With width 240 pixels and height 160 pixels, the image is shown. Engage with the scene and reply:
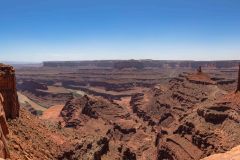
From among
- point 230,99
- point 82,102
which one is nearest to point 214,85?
point 230,99

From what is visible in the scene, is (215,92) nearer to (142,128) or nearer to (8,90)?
(142,128)

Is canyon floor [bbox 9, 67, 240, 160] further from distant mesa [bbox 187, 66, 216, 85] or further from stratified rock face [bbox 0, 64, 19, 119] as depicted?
stratified rock face [bbox 0, 64, 19, 119]

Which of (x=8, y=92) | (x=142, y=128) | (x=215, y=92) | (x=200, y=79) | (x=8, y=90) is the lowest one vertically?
(x=142, y=128)

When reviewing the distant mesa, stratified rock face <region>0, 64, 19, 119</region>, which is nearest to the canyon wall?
stratified rock face <region>0, 64, 19, 119</region>

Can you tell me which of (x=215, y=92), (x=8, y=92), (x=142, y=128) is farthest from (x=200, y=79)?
(x=8, y=92)

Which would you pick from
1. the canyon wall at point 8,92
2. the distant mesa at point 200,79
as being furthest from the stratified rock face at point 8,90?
the distant mesa at point 200,79

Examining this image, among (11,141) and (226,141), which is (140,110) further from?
(11,141)

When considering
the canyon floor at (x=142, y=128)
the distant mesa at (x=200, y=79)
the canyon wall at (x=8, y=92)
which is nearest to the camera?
the canyon wall at (x=8, y=92)

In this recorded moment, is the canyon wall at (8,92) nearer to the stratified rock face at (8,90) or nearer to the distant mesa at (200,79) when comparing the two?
the stratified rock face at (8,90)

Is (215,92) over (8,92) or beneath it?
beneath
